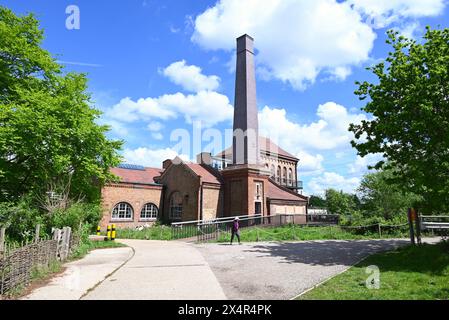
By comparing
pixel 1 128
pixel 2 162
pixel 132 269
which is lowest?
pixel 132 269

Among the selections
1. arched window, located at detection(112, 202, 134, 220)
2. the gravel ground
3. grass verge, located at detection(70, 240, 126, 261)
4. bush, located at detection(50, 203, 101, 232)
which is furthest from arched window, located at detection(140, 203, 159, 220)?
the gravel ground

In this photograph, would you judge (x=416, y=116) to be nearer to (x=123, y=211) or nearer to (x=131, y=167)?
(x=123, y=211)

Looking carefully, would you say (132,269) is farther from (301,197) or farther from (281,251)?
(301,197)

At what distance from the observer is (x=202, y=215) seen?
87.4ft

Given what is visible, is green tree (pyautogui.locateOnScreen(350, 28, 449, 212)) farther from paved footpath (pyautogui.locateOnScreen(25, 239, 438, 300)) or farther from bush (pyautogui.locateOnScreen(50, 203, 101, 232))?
bush (pyautogui.locateOnScreen(50, 203, 101, 232))

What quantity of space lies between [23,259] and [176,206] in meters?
22.5

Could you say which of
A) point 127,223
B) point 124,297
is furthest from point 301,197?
point 124,297

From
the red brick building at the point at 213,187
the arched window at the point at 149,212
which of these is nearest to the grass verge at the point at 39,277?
the red brick building at the point at 213,187

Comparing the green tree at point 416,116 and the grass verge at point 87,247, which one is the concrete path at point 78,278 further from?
the green tree at point 416,116

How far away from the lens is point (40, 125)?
41.2 feet

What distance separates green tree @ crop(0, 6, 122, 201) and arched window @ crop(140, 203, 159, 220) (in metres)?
11.7
